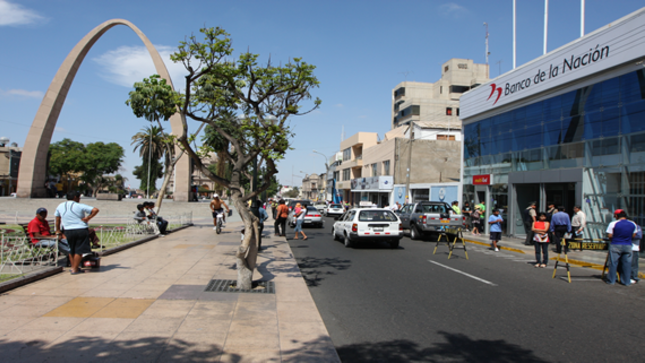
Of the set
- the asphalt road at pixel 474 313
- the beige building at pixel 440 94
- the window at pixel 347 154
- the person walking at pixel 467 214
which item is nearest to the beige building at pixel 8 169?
the window at pixel 347 154

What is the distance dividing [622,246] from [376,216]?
801cm

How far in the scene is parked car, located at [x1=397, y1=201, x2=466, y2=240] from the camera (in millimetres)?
18531

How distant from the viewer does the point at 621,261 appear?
9.27m

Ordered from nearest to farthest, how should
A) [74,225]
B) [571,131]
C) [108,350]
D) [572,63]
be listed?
[108,350] < [74,225] < [572,63] < [571,131]

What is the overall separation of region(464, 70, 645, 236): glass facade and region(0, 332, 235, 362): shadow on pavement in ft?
49.8

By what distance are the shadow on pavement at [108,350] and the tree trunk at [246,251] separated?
2.78 metres

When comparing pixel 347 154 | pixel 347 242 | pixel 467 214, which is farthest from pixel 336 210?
pixel 347 154

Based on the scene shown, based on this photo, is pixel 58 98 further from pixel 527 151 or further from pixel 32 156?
pixel 527 151

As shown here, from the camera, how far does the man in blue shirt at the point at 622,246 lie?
905cm

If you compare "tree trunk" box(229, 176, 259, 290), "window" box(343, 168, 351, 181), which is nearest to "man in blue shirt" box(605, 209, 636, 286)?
"tree trunk" box(229, 176, 259, 290)

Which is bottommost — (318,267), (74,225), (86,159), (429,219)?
(318,267)

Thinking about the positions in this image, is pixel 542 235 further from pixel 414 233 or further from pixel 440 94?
pixel 440 94

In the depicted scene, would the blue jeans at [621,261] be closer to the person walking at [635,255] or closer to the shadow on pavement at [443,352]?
the person walking at [635,255]

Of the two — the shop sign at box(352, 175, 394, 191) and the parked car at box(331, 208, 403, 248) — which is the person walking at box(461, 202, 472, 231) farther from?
the shop sign at box(352, 175, 394, 191)
